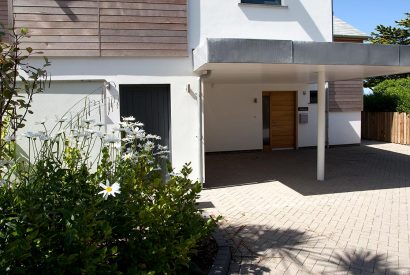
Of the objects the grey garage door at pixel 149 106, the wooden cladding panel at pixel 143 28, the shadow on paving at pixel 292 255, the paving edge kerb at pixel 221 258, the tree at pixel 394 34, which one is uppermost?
the tree at pixel 394 34

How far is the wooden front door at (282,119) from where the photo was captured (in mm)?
15250

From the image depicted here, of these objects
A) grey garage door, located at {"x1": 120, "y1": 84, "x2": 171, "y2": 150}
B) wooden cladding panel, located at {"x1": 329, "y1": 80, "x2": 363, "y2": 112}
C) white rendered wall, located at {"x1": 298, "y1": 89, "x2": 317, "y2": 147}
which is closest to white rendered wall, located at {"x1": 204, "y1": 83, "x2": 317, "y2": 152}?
white rendered wall, located at {"x1": 298, "y1": 89, "x2": 317, "y2": 147}

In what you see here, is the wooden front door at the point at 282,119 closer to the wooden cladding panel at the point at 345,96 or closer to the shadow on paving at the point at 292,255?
the wooden cladding panel at the point at 345,96

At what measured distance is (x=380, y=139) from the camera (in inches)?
729

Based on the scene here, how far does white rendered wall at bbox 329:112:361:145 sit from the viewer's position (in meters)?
15.8

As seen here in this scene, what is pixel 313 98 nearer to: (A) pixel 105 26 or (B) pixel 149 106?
(B) pixel 149 106

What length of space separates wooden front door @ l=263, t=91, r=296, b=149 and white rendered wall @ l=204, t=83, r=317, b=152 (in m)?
0.40

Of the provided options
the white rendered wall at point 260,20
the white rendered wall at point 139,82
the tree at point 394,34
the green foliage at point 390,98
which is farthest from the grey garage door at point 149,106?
the tree at point 394,34

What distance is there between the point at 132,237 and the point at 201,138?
5545 mm

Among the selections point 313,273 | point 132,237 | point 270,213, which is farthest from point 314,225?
point 132,237

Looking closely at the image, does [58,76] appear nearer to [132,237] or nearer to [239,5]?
[239,5]

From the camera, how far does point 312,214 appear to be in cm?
675

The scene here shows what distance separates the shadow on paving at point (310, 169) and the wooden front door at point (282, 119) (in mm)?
644

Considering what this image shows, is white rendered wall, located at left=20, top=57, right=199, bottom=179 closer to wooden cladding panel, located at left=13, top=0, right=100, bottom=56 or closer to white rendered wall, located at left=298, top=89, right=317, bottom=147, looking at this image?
wooden cladding panel, located at left=13, top=0, right=100, bottom=56
